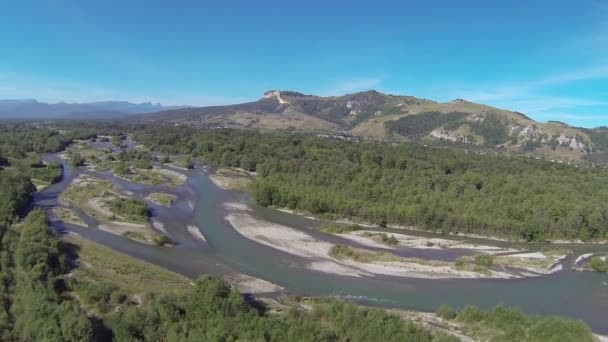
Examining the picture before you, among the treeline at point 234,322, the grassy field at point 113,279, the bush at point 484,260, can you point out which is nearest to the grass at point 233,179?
the grassy field at point 113,279

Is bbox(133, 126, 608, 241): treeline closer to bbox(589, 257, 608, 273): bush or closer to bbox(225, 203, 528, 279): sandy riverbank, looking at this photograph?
bbox(589, 257, 608, 273): bush

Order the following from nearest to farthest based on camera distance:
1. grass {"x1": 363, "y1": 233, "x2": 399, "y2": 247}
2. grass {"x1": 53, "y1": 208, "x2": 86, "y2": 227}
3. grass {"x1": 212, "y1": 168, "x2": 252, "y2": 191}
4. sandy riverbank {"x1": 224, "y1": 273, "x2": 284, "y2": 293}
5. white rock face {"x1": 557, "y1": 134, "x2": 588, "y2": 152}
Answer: sandy riverbank {"x1": 224, "y1": 273, "x2": 284, "y2": 293}, grass {"x1": 363, "y1": 233, "x2": 399, "y2": 247}, grass {"x1": 53, "y1": 208, "x2": 86, "y2": 227}, grass {"x1": 212, "y1": 168, "x2": 252, "y2": 191}, white rock face {"x1": 557, "y1": 134, "x2": 588, "y2": 152}

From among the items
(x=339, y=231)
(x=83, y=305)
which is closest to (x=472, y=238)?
(x=339, y=231)

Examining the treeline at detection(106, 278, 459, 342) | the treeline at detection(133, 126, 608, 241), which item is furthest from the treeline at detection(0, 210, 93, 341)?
the treeline at detection(133, 126, 608, 241)

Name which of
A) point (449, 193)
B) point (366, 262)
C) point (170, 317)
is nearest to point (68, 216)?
point (170, 317)

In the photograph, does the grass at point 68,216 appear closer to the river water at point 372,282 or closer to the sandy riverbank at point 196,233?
the river water at point 372,282

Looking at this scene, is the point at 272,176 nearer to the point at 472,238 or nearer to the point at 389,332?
the point at 472,238
